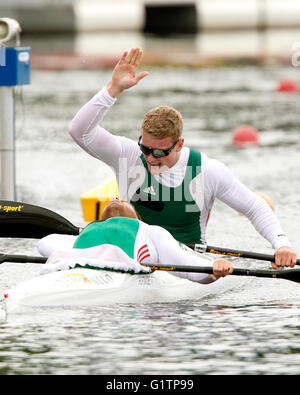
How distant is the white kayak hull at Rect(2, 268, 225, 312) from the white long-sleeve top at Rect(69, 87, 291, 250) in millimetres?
717

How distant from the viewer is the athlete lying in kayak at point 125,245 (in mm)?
7484

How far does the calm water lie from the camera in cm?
640

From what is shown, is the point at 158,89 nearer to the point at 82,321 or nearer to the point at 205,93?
the point at 205,93

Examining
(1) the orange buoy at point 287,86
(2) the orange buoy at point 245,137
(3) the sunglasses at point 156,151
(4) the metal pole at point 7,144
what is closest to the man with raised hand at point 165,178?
(3) the sunglasses at point 156,151

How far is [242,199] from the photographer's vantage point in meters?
8.20

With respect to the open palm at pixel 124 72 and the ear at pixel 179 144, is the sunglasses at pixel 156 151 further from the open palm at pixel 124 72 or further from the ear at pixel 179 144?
the open palm at pixel 124 72

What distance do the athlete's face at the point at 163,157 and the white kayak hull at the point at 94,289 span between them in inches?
30.6

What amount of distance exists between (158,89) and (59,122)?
14.2 ft

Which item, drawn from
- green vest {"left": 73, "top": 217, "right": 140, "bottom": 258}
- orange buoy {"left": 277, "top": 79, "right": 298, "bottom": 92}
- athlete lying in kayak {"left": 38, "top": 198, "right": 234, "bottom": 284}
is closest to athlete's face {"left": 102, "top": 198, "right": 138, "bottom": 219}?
athlete lying in kayak {"left": 38, "top": 198, "right": 234, "bottom": 284}

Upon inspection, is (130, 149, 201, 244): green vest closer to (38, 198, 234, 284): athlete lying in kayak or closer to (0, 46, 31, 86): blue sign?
(38, 198, 234, 284): athlete lying in kayak

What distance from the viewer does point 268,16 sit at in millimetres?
37406

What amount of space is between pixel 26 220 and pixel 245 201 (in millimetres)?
1691

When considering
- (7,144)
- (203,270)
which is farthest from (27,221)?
(7,144)
